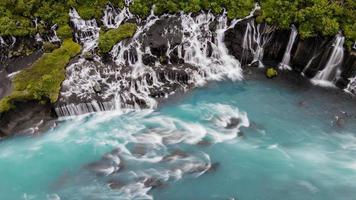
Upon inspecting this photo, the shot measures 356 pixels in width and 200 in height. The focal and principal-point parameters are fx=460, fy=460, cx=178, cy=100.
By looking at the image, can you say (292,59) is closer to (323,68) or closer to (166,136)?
(323,68)

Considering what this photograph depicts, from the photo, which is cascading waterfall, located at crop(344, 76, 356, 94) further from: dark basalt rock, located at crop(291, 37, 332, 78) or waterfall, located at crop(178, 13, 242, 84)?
waterfall, located at crop(178, 13, 242, 84)

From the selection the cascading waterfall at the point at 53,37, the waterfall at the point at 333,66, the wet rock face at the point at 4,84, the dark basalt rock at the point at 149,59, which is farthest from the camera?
the cascading waterfall at the point at 53,37

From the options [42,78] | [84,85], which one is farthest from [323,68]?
[42,78]

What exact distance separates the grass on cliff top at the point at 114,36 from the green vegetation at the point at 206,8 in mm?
1859

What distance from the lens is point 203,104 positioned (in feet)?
104

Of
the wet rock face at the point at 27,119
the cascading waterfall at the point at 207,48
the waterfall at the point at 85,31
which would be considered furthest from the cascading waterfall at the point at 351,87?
the wet rock face at the point at 27,119

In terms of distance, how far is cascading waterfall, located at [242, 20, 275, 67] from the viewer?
3544 cm

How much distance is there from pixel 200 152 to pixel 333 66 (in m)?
12.7

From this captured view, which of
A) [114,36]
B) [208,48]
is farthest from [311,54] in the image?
[114,36]

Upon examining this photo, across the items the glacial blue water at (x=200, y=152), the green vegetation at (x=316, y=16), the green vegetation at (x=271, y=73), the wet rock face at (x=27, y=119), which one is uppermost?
the green vegetation at (x=316, y=16)

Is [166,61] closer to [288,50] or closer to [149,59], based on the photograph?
[149,59]

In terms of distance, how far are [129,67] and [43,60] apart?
618 centimetres

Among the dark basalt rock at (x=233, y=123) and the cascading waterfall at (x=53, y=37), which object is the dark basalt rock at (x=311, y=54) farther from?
the cascading waterfall at (x=53, y=37)

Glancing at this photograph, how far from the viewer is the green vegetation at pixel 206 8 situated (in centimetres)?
3322
